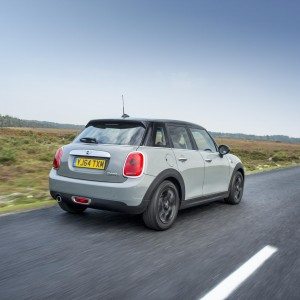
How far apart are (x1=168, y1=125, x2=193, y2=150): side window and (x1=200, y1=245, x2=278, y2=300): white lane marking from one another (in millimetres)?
2051

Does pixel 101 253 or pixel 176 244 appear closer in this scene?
pixel 101 253

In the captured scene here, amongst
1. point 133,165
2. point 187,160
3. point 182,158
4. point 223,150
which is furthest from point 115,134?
point 223,150

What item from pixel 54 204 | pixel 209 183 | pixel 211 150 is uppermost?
pixel 211 150

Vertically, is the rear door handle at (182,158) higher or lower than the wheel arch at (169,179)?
higher

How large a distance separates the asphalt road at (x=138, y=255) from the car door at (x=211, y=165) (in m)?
0.50

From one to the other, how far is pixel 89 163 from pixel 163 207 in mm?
1188

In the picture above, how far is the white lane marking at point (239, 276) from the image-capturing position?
11.4 ft

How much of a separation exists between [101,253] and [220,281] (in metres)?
1.38

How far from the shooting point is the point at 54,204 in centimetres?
748

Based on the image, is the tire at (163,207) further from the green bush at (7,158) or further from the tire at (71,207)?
the green bush at (7,158)

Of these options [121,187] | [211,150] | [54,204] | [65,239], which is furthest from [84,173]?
[211,150]

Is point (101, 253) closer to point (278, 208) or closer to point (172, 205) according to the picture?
point (172, 205)

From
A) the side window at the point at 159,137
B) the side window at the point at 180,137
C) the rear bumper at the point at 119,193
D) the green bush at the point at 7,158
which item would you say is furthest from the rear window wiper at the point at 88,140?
the green bush at the point at 7,158

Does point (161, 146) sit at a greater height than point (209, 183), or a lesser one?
greater
